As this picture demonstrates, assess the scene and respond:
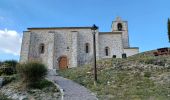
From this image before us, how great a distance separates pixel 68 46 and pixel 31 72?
25087 millimetres

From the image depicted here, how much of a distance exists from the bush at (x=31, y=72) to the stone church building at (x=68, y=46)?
23.1m

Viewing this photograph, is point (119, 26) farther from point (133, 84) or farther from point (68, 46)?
point (133, 84)

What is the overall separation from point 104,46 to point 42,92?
26.8 metres

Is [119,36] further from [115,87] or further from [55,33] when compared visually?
[115,87]

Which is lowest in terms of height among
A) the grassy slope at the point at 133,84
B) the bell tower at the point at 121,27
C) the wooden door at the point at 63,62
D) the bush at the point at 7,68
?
the grassy slope at the point at 133,84

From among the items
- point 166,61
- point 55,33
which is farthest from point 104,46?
point 166,61

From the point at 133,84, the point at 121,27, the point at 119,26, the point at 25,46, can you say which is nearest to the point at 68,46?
the point at 25,46

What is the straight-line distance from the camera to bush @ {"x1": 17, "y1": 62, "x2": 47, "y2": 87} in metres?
13.2

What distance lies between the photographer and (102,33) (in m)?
39.3

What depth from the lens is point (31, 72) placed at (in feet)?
43.2

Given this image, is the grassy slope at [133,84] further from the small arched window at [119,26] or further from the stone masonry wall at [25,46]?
the small arched window at [119,26]

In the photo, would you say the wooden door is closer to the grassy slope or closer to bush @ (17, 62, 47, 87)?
the grassy slope

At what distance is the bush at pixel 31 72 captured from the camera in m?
13.2

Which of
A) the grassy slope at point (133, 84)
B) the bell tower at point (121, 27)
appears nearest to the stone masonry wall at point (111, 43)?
the bell tower at point (121, 27)
